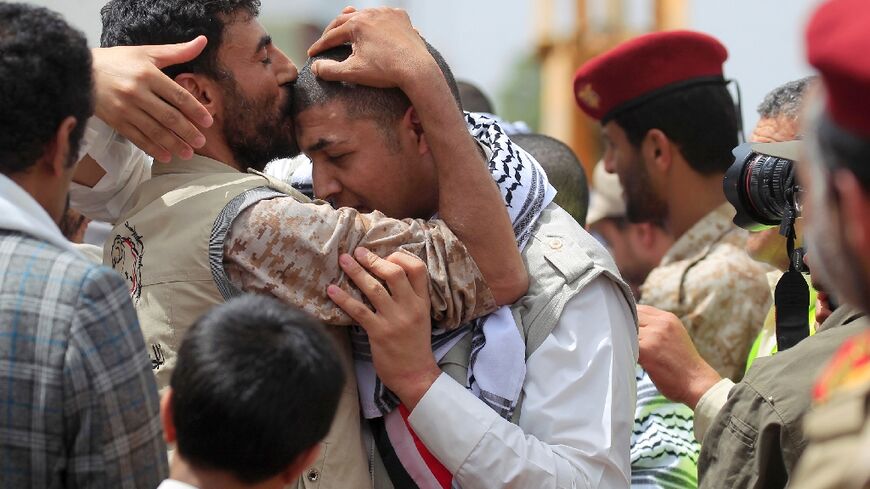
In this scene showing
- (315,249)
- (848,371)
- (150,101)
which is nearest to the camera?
(848,371)

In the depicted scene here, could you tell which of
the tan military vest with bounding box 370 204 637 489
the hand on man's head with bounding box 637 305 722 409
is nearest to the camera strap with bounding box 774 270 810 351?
the hand on man's head with bounding box 637 305 722 409

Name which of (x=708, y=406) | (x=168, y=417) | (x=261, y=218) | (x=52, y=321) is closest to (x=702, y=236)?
(x=708, y=406)

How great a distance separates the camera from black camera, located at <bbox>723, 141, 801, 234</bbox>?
112 inches

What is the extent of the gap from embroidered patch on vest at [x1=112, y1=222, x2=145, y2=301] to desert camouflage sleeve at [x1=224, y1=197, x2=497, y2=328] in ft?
0.75

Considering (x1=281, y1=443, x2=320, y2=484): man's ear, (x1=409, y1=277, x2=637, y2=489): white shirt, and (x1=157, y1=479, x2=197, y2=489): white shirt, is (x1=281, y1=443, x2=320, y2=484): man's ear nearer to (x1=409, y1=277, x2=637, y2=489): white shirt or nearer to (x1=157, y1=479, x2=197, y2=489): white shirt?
(x1=157, y1=479, x2=197, y2=489): white shirt

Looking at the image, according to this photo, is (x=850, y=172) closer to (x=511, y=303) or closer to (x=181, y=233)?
(x=511, y=303)

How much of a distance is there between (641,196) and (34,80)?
3.13m

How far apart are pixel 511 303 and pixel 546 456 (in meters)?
0.36

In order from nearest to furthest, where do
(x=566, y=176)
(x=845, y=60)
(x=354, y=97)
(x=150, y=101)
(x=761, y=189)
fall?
(x=845, y=60) < (x=150, y=101) < (x=354, y=97) < (x=761, y=189) < (x=566, y=176)

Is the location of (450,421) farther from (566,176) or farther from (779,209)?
(566,176)

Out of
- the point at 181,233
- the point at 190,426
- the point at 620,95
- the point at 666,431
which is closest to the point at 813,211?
the point at 190,426

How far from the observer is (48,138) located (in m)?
1.79

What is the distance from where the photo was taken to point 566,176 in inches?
148

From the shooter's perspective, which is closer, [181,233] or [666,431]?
[181,233]
